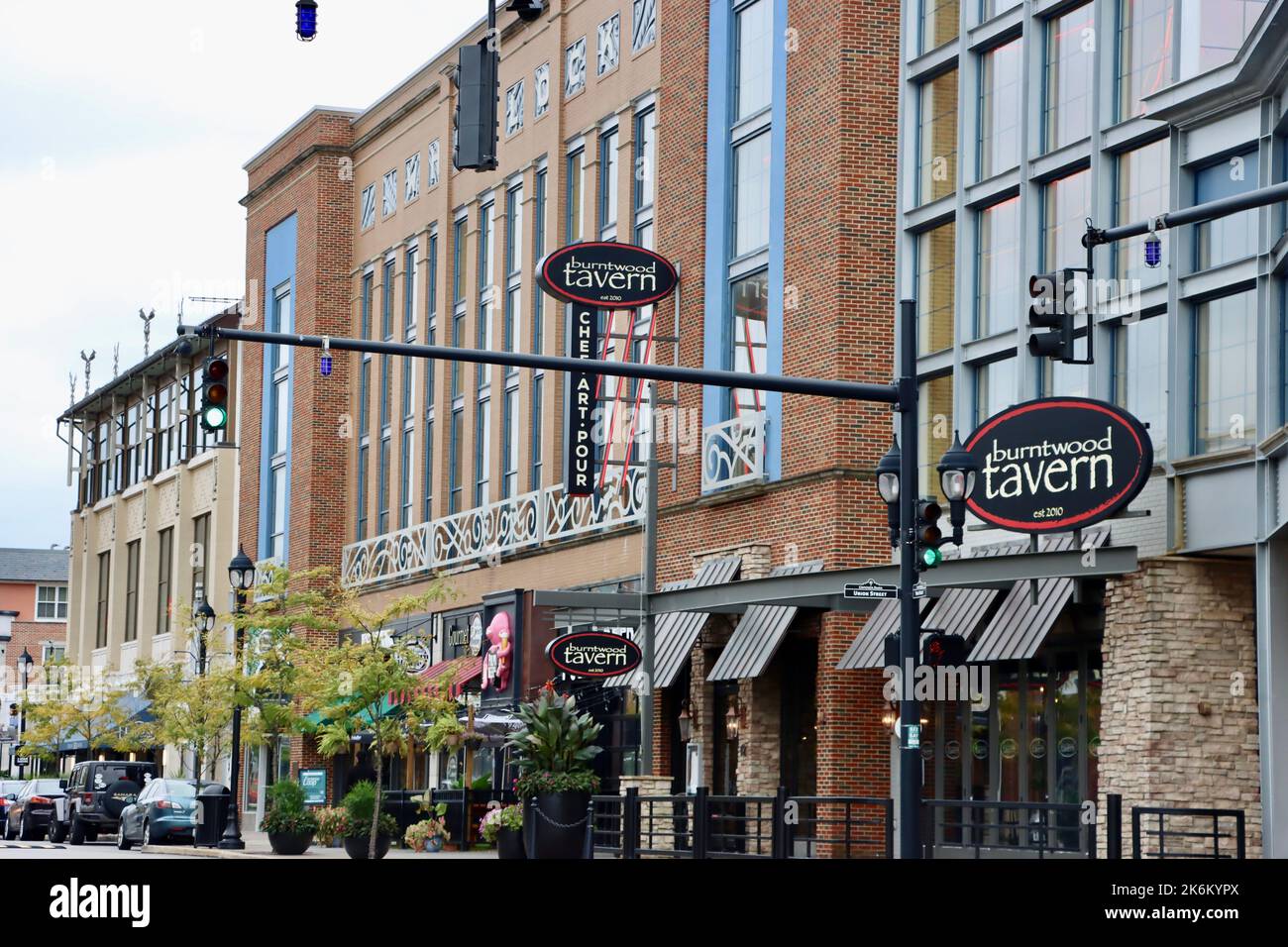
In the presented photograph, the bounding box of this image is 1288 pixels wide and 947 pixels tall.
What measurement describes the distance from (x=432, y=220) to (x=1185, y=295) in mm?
26950

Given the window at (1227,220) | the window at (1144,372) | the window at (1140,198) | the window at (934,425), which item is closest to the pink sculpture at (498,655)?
the window at (934,425)

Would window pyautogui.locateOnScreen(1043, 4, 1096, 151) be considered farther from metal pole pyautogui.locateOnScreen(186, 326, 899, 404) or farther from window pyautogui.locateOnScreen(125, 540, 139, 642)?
window pyautogui.locateOnScreen(125, 540, 139, 642)

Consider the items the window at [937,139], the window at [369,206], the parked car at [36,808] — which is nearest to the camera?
the window at [937,139]

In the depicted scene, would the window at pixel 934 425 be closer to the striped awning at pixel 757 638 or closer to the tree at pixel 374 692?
the striped awning at pixel 757 638

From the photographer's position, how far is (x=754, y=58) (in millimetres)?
35938

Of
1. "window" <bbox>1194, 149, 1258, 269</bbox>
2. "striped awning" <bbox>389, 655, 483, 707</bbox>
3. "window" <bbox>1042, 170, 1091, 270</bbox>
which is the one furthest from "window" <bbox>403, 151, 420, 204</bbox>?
"window" <bbox>1194, 149, 1258, 269</bbox>

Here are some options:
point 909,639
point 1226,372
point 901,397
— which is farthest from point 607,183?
point 909,639

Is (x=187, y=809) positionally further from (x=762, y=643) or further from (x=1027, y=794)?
(x=1027, y=794)

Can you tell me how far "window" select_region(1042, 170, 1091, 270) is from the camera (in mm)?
28094

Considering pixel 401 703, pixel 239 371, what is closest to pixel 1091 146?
pixel 401 703

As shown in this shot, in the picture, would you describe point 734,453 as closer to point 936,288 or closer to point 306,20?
point 936,288

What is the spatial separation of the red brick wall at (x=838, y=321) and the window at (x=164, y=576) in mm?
37629

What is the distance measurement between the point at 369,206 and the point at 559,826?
89.8ft

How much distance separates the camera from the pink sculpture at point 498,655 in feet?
134
